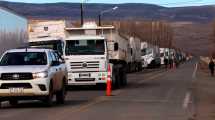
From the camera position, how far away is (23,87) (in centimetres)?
2261

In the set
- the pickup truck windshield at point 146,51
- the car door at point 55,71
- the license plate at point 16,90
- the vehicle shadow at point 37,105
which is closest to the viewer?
the license plate at point 16,90

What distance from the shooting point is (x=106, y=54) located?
3488 cm

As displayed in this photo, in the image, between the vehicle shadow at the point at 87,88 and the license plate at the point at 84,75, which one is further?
the vehicle shadow at the point at 87,88

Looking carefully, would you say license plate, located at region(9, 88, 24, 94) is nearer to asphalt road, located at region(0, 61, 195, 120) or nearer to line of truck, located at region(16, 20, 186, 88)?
asphalt road, located at region(0, 61, 195, 120)

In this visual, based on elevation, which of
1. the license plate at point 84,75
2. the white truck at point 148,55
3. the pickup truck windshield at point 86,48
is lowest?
the white truck at point 148,55

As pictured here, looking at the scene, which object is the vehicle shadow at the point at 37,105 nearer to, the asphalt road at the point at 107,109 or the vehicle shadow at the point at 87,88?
the asphalt road at the point at 107,109

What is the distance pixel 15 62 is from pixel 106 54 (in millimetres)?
11414

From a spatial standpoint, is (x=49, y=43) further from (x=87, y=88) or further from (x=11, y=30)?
(x=87, y=88)

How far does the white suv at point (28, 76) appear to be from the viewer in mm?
22609

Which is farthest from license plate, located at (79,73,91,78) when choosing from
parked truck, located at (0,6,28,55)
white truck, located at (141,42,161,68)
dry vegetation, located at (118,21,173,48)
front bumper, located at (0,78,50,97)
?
dry vegetation, located at (118,21,173,48)

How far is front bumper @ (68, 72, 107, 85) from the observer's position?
114 feet

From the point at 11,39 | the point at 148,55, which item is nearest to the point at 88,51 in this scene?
the point at 11,39

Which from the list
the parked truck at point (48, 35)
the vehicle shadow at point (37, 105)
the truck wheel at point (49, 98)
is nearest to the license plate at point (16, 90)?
the truck wheel at point (49, 98)

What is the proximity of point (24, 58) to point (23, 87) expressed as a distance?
1552 mm
